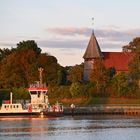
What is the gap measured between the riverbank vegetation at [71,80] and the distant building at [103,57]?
2373mm

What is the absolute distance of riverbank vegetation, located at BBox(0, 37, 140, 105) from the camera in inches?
4555

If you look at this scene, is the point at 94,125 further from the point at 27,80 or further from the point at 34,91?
the point at 27,80

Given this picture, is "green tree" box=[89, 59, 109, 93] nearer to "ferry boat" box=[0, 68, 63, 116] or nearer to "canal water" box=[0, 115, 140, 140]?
"ferry boat" box=[0, 68, 63, 116]

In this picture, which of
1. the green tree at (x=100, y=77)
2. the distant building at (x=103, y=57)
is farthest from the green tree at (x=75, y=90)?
the distant building at (x=103, y=57)

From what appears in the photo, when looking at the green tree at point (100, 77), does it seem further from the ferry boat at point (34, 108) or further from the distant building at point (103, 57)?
the ferry boat at point (34, 108)

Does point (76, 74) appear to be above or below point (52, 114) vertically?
above

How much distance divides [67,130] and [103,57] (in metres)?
70.6

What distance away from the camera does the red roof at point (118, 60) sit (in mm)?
135250

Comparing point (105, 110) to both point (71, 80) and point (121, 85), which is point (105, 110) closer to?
point (121, 85)

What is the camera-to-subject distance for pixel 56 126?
7231cm

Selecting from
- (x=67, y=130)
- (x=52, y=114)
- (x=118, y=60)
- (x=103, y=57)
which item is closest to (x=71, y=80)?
(x=103, y=57)

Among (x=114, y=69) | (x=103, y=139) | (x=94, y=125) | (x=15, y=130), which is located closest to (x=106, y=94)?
(x=114, y=69)

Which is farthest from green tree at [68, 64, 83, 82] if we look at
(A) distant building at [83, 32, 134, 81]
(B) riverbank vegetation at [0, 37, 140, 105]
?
(A) distant building at [83, 32, 134, 81]

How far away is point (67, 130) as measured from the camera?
2630 inches
